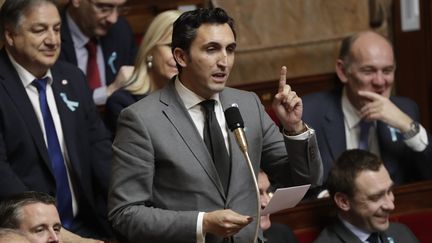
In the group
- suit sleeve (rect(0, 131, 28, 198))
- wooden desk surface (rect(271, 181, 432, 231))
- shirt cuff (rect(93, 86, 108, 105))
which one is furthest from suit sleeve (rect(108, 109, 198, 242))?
shirt cuff (rect(93, 86, 108, 105))

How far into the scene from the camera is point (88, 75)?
3.07 meters

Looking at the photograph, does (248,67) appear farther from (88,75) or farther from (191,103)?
(191,103)

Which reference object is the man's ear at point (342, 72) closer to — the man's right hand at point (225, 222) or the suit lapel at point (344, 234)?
the suit lapel at point (344, 234)

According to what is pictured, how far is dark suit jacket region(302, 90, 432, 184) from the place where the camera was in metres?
2.91

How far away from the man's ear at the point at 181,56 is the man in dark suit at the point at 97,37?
99cm

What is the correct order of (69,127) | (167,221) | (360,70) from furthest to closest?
(360,70) → (69,127) → (167,221)

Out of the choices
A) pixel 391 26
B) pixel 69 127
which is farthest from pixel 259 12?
pixel 69 127

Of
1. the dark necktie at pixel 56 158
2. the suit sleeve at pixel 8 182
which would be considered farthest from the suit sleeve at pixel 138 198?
the dark necktie at pixel 56 158

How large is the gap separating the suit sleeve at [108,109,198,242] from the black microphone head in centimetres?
17

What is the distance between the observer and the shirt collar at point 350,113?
2975 mm

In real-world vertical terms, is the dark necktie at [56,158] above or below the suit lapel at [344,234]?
above

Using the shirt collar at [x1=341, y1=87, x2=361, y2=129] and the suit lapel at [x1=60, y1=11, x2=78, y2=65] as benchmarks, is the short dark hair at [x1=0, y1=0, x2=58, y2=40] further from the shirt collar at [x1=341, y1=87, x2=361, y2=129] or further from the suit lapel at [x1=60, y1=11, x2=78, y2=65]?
the shirt collar at [x1=341, y1=87, x2=361, y2=129]

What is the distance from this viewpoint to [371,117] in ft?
9.50

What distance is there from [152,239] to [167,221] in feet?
0.17
